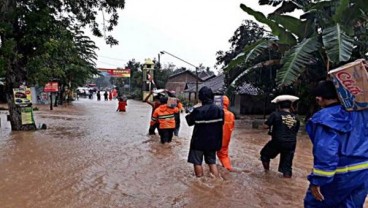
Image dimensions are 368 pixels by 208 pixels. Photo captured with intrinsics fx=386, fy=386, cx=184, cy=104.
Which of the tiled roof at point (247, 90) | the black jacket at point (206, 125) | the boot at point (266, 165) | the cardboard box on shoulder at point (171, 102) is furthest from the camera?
the tiled roof at point (247, 90)

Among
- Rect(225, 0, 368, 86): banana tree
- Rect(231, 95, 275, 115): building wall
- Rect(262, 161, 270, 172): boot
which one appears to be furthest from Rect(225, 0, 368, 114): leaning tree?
Rect(231, 95, 275, 115): building wall

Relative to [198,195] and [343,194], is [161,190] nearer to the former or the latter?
[198,195]

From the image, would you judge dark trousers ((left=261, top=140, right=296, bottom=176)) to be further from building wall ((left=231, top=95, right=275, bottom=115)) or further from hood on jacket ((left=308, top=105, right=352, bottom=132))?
building wall ((left=231, top=95, right=275, bottom=115))

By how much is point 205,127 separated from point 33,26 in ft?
29.9

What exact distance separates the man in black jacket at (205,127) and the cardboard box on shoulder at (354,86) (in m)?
3.35

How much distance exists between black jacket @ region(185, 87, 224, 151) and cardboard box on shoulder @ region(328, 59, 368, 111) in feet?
11.0

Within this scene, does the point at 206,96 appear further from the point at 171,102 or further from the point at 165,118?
the point at 165,118

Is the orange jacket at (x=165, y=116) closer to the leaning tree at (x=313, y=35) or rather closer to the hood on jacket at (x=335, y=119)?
the leaning tree at (x=313, y=35)

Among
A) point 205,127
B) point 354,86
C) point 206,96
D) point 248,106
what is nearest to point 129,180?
point 205,127

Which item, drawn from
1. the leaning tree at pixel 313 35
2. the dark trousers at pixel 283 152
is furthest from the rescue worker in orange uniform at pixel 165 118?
the dark trousers at pixel 283 152

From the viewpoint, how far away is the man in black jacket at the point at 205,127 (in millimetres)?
6320

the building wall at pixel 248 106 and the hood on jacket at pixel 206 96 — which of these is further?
the building wall at pixel 248 106

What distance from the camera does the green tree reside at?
12.8 metres

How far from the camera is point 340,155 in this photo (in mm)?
3018
